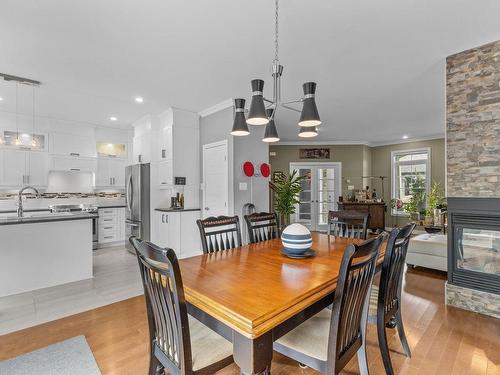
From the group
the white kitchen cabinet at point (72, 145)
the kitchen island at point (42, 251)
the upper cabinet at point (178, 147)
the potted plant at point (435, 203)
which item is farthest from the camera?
the potted plant at point (435, 203)

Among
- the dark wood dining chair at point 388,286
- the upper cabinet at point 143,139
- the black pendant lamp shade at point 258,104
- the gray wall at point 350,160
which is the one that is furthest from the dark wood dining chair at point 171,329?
the gray wall at point 350,160

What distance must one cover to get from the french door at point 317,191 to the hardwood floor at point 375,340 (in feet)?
16.7

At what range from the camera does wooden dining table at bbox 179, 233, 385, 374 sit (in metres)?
1.04

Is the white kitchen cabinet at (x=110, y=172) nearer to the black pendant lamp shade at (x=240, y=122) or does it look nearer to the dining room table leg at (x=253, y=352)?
the black pendant lamp shade at (x=240, y=122)

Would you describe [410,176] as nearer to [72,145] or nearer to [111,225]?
[111,225]

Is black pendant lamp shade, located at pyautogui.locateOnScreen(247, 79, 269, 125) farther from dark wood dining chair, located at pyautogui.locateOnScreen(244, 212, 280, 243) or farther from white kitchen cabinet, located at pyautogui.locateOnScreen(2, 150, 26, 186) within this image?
white kitchen cabinet, located at pyautogui.locateOnScreen(2, 150, 26, 186)

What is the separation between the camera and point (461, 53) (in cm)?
275

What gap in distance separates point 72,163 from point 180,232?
9.87 ft

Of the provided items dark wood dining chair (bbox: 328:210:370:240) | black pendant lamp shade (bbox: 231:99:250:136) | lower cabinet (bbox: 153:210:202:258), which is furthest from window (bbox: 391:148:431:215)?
black pendant lamp shade (bbox: 231:99:250:136)

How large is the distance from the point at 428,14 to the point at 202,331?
2875 mm

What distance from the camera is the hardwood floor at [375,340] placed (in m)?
1.86

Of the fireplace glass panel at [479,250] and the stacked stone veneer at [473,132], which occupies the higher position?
the stacked stone veneer at [473,132]

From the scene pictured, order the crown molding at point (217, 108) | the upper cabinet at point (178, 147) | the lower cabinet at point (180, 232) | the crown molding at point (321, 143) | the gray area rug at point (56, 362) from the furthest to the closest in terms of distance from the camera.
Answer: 1. the crown molding at point (321, 143)
2. the upper cabinet at point (178, 147)
3. the lower cabinet at point (180, 232)
4. the crown molding at point (217, 108)
5. the gray area rug at point (56, 362)

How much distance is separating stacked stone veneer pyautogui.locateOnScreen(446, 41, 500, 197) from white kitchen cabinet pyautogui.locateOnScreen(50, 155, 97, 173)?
20.8ft
